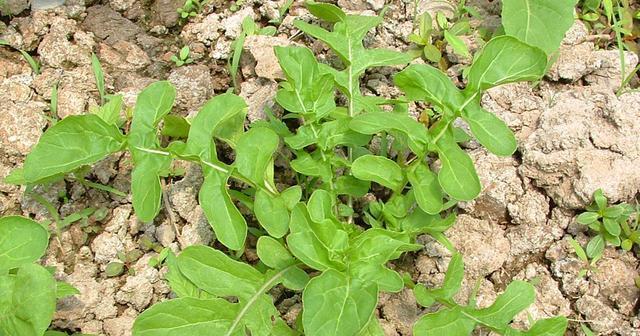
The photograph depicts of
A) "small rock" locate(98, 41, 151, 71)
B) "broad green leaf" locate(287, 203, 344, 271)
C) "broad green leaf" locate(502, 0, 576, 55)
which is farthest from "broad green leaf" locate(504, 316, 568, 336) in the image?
"small rock" locate(98, 41, 151, 71)

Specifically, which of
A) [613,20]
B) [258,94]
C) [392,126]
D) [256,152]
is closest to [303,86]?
[256,152]

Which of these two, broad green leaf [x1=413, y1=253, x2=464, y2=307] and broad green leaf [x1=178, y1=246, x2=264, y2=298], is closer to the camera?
broad green leaf [x1=178, y1=246, x2=264, y2=298]

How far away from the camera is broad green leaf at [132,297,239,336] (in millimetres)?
2477

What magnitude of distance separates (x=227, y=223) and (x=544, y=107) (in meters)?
1.62

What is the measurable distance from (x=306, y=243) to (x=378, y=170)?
1.42 feet

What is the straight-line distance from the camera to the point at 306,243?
2605 millimetres

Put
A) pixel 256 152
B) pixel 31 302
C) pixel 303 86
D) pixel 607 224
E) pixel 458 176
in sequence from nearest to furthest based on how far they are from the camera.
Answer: pixel 31 302, pixel 458 176, pixel 256 152, pixel 303 86, pixel 607 224

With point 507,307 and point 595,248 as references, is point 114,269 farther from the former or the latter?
point 595,248

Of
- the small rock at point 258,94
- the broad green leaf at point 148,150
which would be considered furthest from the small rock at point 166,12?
the broad green leaf at point 148,150

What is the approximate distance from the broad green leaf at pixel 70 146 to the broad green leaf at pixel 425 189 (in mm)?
1127

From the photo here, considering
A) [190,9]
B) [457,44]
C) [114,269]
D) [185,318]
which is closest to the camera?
[185,318]

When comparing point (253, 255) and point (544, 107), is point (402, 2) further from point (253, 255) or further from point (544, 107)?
point (253, 255)

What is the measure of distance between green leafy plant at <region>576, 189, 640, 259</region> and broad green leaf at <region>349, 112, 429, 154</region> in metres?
0.83

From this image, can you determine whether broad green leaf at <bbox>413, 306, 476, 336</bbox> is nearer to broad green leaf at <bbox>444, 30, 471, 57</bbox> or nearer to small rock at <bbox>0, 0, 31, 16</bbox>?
broad green leaf at <bbox>444, 30, 471, 57</bbox>
